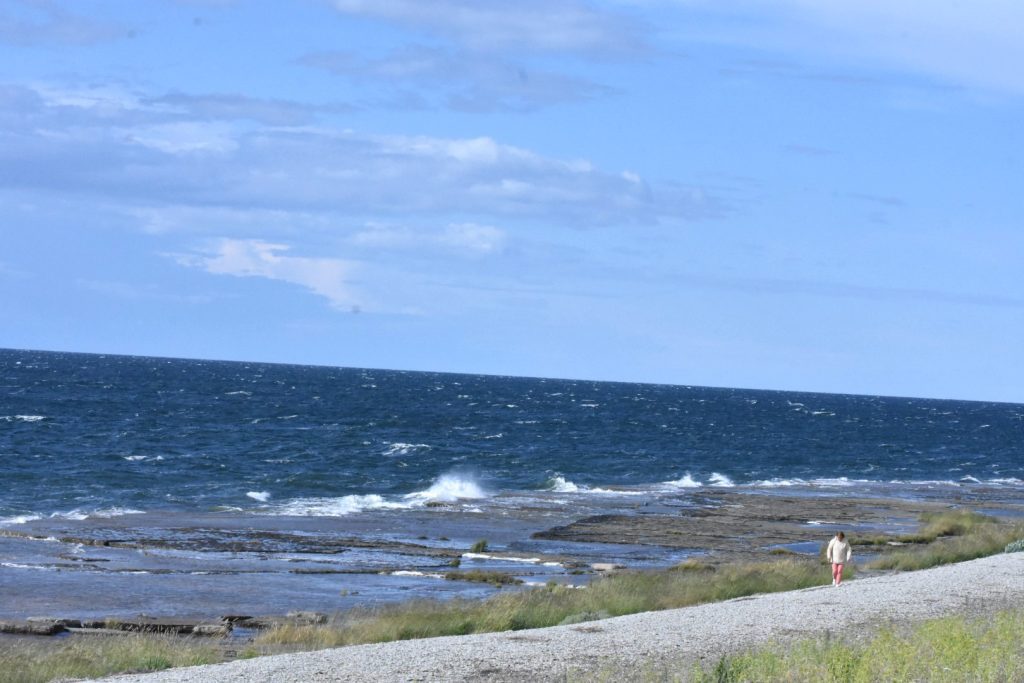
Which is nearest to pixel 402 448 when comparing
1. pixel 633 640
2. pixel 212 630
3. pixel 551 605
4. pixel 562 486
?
pixel 562 486

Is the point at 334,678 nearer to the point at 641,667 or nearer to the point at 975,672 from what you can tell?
the point at 641,667

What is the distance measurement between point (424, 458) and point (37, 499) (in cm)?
2600

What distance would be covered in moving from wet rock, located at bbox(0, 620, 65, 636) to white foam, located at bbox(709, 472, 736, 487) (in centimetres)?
4737

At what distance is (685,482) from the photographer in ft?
217

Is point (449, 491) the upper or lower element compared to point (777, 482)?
lower

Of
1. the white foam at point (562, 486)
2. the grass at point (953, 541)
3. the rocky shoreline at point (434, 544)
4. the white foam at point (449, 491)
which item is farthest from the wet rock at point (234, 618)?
the white foam at point (562, 486)

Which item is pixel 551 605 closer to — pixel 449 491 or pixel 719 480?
pixel 449 491

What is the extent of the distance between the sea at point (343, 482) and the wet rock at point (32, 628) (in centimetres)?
139

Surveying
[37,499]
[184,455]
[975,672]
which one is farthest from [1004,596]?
[184,455]

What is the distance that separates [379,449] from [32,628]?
49486 mm

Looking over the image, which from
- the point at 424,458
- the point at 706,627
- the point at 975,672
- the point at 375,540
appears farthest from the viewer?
the point at 424,458

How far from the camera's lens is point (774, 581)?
2819 cm

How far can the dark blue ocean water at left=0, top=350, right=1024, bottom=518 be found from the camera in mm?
51469

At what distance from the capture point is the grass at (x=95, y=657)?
55.5ft
